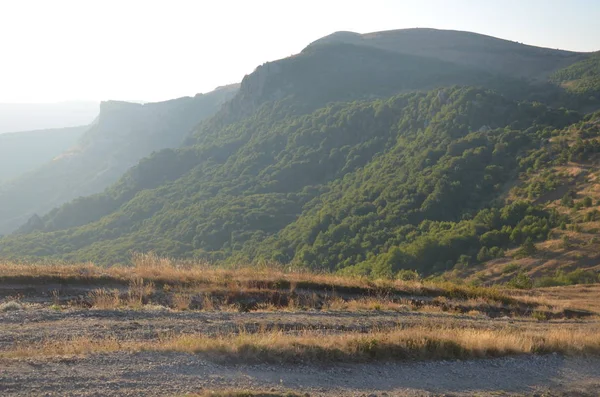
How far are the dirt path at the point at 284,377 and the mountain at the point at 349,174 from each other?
84.0 feet

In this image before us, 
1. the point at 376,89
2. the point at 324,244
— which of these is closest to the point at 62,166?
the point at 376,89

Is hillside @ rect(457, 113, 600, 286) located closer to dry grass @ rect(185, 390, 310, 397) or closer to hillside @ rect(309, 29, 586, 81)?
dry grass @ rect(185, 390, 310, 397)

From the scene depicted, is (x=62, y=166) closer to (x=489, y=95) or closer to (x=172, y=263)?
(x=489, y=95)

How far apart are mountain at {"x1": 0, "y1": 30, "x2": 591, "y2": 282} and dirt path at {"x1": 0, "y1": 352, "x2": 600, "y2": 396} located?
84.0ft

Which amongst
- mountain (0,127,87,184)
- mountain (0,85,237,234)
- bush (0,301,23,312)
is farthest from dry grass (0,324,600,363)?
mountain (0,127,87,184)

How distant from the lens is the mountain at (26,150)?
173250 millimetres

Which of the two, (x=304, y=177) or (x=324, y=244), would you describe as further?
(x=304, y=177)

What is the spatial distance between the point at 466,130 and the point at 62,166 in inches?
4670

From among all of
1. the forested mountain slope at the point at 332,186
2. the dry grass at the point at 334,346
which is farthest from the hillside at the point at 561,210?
the dry grass at the point at 334,346

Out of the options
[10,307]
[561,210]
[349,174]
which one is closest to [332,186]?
[349,174]

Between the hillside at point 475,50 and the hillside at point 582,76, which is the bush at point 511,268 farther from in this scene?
the hillside at point 475,50

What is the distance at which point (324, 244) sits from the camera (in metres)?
49.8

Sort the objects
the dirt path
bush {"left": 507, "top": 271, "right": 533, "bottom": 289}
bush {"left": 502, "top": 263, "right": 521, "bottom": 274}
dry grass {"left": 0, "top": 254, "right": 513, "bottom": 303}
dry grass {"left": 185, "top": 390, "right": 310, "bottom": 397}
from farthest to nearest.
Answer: bush {"left": 502, "top": 263, "right": 521, "bottom": 274} → bush {"left": 507, "top": 271, "right": 533, "bottom": 289} → dry grass {"left": 0, "top": 254, "right": 513, "bottom": 303} → the dirt path → dry grass {"left": 185, "top": 390, "right": 310, "bottom": 397}

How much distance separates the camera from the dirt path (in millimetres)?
5227
